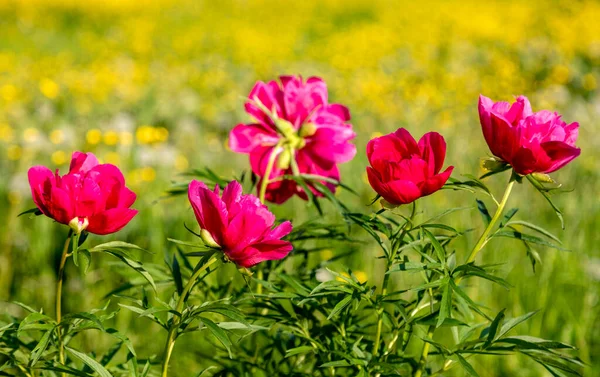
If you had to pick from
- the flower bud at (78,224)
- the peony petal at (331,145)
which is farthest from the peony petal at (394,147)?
the flower bud at (78,224)

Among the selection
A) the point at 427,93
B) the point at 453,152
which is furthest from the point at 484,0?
the point at 453,152

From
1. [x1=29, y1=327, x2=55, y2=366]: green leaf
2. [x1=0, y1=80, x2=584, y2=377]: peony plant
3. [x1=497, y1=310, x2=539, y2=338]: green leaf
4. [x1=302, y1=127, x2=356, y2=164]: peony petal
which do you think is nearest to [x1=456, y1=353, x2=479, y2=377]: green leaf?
[x1=0, y1=80, x2=584, y2=377]: peony plant

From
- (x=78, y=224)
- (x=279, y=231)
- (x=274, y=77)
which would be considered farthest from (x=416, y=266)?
(x=274, y=77)

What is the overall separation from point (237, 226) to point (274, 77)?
465cm

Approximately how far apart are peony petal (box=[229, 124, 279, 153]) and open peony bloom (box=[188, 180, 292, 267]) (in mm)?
308

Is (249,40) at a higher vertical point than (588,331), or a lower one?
higher

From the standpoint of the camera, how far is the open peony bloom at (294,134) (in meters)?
1.16

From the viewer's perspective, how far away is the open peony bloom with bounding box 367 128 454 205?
34.9 inches

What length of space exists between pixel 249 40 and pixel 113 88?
8.52 ft

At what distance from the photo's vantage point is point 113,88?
181 inches

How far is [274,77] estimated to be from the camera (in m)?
5.42

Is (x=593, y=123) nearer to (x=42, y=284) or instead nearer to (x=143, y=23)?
(x=42, y=284)

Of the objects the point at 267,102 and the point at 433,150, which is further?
the point at 267,102

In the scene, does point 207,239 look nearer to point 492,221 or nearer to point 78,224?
point 78,224
